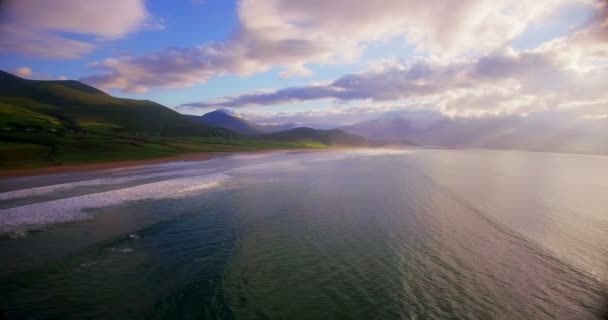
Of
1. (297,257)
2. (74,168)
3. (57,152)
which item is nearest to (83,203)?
(297,257)

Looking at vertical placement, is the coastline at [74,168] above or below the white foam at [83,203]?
above

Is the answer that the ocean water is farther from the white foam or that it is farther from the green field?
the green field

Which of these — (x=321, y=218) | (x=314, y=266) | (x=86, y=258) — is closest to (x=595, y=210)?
(x=321, y=218)

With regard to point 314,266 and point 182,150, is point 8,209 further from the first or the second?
point 182,150

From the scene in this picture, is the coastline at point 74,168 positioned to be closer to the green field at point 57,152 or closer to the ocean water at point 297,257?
the green field at point 57,152

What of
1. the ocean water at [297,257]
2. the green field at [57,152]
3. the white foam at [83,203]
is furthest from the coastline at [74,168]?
the white foam at [83,203]

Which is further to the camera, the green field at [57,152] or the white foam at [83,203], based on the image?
the green field at [57,152]
